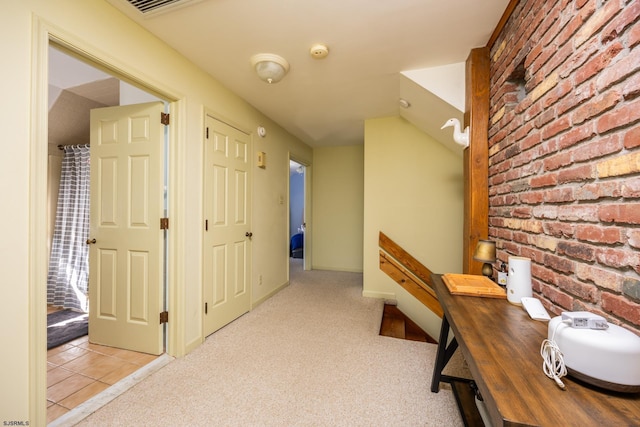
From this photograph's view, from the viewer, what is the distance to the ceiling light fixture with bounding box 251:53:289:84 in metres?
2.07

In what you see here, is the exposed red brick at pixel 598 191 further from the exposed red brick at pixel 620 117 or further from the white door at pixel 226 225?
the white door at pixel 226 225

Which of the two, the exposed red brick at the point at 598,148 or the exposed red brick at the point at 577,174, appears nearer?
the exposed red brick at the point at 598,148

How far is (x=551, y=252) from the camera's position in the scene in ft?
4.01

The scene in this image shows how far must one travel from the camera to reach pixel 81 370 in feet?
6.29

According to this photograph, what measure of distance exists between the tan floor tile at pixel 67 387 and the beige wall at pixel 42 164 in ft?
1.71

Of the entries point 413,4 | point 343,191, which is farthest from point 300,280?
point 413,4

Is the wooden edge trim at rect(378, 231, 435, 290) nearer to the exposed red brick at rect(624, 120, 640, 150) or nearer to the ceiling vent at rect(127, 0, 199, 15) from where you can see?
the exposed red brick at rect(624, 120, 640, 150)

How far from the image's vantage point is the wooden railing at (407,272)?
8.96ft

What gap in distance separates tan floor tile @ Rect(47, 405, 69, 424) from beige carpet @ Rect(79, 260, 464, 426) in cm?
22

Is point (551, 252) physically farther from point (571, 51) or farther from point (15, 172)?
point (15, 172)

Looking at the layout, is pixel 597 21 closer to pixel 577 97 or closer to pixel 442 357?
pixel 577 97

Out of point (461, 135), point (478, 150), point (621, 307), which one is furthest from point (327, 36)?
point (621, 307)

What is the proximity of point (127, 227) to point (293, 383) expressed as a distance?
1760mm

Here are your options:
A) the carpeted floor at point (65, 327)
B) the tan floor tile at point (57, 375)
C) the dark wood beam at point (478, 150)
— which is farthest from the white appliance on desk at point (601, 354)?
the carpeted floor at point (65, 327)
